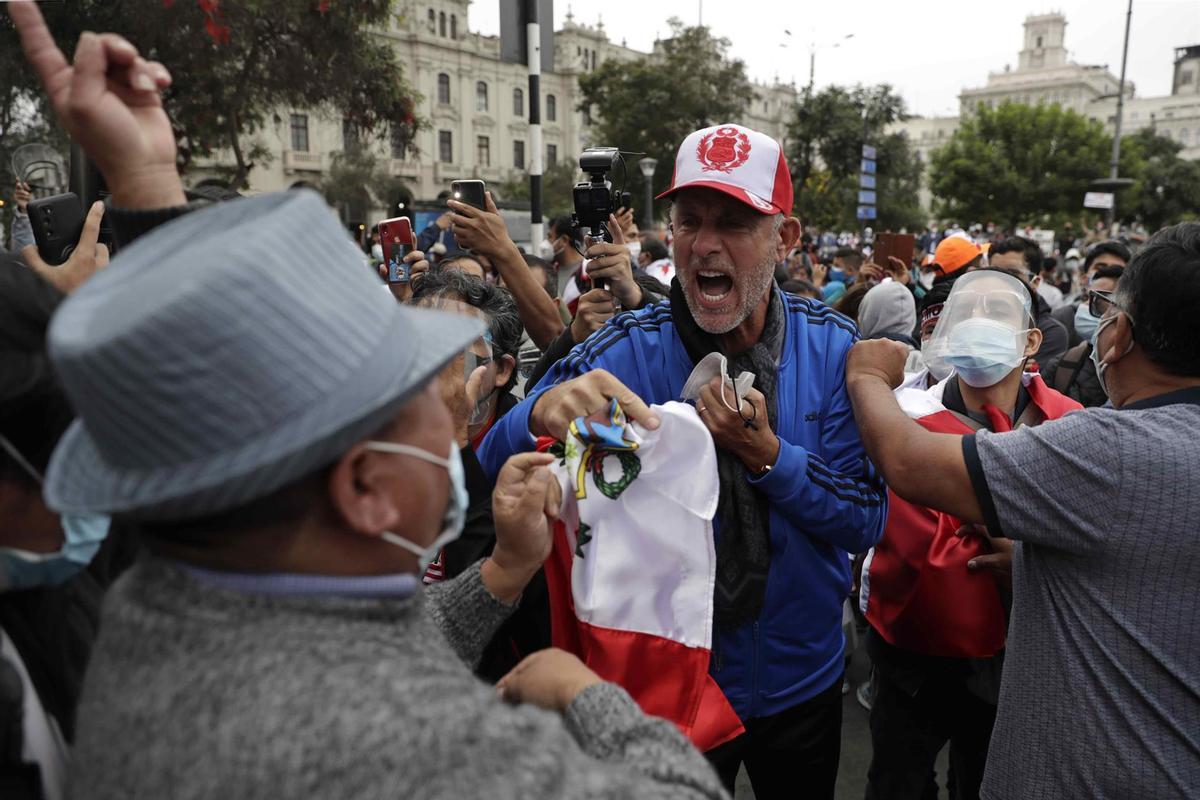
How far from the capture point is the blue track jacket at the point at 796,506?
2132 mm

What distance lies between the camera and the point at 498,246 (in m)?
3.07

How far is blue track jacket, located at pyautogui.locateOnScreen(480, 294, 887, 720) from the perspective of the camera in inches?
83.9

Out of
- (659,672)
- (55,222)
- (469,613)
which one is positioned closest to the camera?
(469,613)

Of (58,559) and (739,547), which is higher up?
(58,559)

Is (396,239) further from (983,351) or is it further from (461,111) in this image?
(461,111)

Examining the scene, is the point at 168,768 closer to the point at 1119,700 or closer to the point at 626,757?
the point at 626,757

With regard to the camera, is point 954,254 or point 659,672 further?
point 954,254

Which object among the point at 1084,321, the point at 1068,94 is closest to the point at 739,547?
the point at 1084,321

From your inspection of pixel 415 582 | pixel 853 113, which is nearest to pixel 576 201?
pixel 415 582

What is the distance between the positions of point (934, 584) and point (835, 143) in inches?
1426

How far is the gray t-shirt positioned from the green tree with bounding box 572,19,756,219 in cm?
3447

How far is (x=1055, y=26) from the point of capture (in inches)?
4995

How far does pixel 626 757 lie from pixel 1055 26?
154394mm

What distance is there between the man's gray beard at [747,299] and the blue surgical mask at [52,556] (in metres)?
1.51
